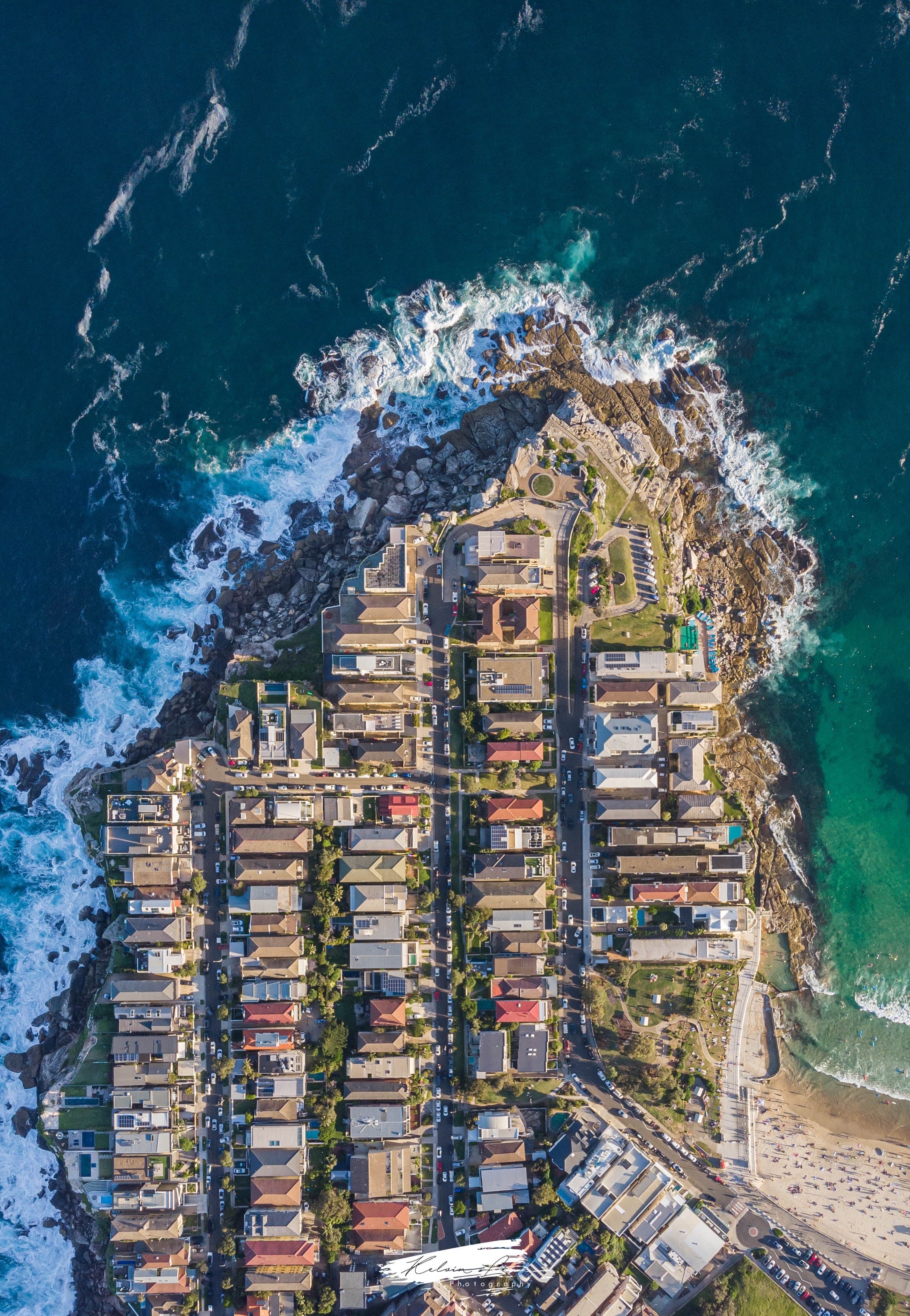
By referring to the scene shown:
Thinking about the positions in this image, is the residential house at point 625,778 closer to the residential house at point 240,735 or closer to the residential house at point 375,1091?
the residential house at point 240,735

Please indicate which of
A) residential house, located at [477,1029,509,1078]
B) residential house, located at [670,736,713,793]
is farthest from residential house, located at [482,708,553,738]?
residential house, located at [477,1029,509,1078]

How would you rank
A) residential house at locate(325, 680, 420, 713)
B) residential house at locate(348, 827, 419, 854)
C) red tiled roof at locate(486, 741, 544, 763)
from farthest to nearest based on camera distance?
residential house at locate(325, 680, 420, 713) < red tiled roof at locate(486, 741, 544, 763) < residential house at locate(348, 827, 419, 854)

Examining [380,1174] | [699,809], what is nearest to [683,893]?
[699,809]

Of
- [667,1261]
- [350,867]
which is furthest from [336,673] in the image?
[667,1261]

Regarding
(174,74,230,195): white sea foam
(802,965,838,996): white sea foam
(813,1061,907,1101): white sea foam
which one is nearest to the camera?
(813,1061,907,1101): white sea foam

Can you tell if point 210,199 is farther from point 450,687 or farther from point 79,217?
point 450,687

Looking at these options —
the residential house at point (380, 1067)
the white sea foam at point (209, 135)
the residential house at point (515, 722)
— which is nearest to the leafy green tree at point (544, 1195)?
the residential house at point (380, 1067)

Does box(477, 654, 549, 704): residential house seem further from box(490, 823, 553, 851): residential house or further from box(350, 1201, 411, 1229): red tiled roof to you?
box(350, 1201, 411, 1229): red tiled roof

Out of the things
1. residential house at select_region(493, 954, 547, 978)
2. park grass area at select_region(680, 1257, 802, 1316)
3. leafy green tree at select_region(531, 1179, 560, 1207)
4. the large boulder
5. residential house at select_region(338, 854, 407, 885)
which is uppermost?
the large boulder
